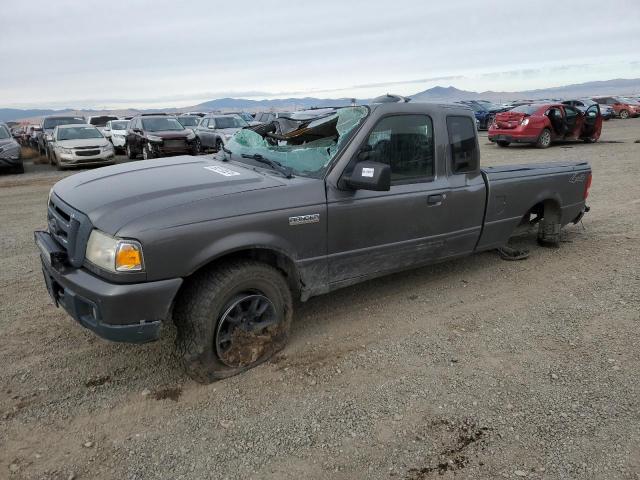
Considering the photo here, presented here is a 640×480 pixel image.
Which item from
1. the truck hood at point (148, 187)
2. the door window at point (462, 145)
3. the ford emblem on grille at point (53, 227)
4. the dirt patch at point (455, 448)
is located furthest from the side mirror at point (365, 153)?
the ford emblem on grille at point (53, 227)

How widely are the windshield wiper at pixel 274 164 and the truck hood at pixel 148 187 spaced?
116mm

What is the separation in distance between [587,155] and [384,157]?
43.8 feet

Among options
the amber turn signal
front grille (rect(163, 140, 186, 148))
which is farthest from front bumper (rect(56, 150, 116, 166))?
the amber turn signal

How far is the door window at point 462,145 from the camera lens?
4.19 meters

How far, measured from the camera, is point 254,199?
310 cm

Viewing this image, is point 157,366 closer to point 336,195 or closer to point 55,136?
point 336,195

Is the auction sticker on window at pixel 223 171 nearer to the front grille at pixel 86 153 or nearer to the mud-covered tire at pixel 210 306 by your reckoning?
the mud-covered tire at pixel 210 306

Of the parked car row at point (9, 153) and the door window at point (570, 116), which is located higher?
the door window at point (570, 116)

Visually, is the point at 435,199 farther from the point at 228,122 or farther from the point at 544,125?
the point at 228,122

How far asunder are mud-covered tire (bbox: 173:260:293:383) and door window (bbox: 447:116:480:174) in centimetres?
203

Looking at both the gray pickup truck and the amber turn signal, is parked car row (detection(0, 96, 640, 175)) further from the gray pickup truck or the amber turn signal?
the amber turn signal

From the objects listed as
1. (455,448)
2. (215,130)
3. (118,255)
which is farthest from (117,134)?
(455,448)

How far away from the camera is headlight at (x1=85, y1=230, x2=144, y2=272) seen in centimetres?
266

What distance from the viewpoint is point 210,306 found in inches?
115
